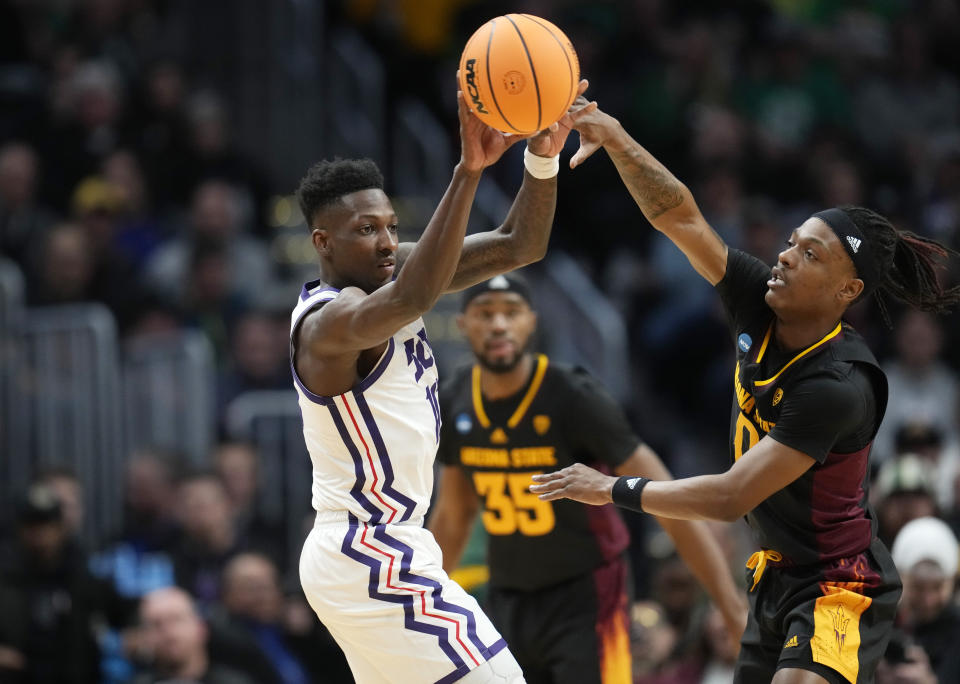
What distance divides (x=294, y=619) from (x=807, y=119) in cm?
683

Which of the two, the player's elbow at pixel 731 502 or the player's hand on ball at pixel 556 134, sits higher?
the player's hand on ball at pixel 556 134

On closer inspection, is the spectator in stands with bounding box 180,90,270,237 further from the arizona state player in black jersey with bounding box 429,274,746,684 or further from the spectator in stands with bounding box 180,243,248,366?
the arizona state player in black jersey with bounding box 429,274,746,684

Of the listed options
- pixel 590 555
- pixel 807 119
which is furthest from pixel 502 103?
pixel 807 119

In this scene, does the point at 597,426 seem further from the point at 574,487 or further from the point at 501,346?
the point at 574,487

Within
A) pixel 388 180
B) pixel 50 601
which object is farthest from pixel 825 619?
pixel 388 180

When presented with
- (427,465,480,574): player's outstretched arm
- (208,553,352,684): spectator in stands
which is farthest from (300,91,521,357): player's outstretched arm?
(208,553,352,684): spectator in stands

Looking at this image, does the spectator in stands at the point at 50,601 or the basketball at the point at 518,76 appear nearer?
the basketball at the point at 518,76

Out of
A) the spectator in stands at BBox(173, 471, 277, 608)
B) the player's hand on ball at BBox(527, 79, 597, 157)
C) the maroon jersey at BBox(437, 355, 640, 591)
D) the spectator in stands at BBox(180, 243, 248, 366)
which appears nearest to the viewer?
the player's hand on ball at BBox(527, 79, 597, 157)

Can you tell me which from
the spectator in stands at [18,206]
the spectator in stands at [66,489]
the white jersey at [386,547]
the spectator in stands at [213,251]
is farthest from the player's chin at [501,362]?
the spectator in stands at [18,206]

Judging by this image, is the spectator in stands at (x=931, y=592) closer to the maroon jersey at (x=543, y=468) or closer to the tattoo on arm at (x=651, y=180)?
the maroon jersey at (x=543, y=468)

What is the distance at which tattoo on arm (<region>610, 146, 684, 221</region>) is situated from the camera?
202 inches

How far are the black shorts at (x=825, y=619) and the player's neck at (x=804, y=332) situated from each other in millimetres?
735

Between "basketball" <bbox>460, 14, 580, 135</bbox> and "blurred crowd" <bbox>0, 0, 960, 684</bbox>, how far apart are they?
313cm

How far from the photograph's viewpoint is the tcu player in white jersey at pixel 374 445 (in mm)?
4535
